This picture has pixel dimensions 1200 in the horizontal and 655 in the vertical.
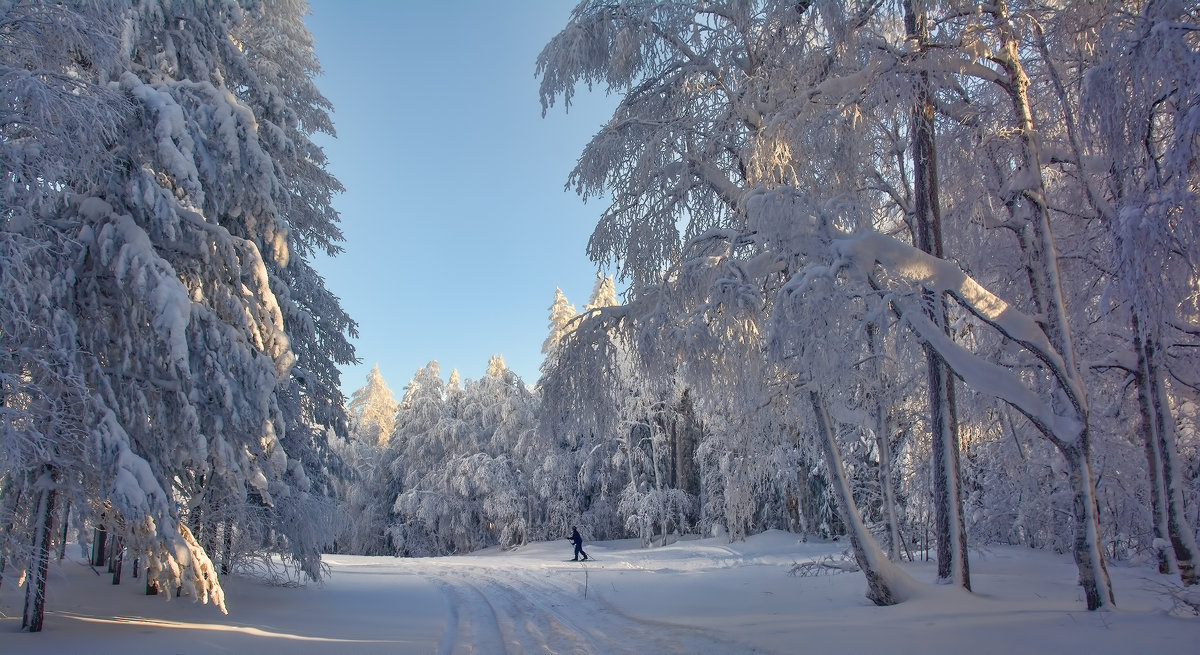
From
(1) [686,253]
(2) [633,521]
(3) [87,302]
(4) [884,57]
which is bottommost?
(2) [633,521]

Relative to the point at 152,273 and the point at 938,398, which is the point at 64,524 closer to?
the point at 152,273

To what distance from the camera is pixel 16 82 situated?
20.7 ft

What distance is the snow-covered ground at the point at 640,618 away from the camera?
639cm

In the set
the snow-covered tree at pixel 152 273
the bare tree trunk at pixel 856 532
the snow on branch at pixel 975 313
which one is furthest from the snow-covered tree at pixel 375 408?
the snow on branch at pixel 975 313

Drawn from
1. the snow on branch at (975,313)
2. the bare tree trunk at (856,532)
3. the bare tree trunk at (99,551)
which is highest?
the snow on branch at (975,313)

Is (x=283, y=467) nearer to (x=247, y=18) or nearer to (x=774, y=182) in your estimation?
(x=774, y=182)

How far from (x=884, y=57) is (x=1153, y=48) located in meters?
3.18

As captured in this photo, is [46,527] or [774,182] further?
[774,182]

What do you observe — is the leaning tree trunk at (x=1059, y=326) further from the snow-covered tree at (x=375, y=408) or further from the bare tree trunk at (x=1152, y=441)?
the snow-covered tree at (x=375, y=408)

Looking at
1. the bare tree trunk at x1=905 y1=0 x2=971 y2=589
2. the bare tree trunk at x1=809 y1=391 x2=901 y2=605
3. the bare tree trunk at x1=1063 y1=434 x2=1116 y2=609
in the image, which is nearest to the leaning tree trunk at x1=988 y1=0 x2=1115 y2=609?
the bare tree trunk at x1=1063 y1=434 x2=1116 y2=609

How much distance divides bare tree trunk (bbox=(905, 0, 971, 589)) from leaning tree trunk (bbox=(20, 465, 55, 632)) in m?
10.4

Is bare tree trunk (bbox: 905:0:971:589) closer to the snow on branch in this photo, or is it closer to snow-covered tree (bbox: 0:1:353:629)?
the snow on branch

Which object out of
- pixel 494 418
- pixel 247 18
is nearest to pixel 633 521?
pixel 494 418

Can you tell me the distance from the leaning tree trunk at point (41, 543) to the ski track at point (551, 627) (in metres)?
4.50
